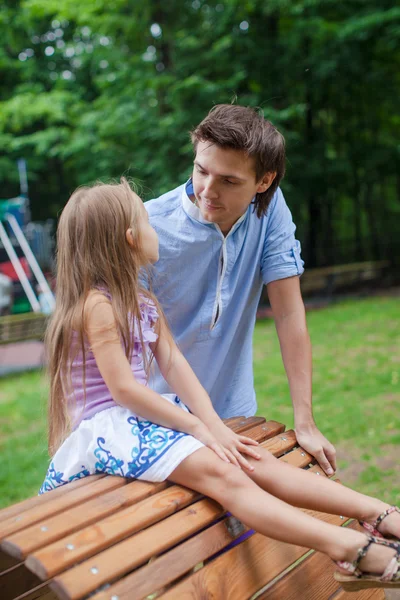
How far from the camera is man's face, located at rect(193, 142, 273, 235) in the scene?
7.22 feet

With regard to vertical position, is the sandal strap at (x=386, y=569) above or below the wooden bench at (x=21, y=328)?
above

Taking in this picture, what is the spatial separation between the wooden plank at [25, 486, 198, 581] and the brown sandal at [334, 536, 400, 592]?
0.46 metres

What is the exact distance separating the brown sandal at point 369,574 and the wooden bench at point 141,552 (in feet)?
0.89

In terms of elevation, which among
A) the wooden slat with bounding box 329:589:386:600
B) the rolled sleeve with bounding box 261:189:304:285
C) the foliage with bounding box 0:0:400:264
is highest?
the foliage with bounding box 0:0:400:264

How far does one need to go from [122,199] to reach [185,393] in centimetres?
69

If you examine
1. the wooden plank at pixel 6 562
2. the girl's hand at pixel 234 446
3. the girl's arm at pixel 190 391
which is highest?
the girl's arm at pixel 190 391

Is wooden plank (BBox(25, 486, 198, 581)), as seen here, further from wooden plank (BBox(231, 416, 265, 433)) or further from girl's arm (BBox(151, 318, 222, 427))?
wooden plank (BBox(231, 416, 265, 433))

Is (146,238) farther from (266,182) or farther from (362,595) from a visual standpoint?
(362,595)

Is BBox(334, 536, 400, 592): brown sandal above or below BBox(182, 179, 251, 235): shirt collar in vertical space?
below

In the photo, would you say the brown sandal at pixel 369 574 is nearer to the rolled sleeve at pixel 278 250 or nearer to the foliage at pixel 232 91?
the rolled sleeve at pixel 278 250

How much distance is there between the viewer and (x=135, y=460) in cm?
198

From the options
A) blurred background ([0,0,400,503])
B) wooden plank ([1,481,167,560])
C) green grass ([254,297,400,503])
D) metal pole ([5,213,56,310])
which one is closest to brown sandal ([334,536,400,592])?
wooden plank ([1,481,167,560])

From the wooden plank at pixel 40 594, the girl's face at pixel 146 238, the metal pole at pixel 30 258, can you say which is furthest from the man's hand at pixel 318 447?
the metal pole at pixel 30 258

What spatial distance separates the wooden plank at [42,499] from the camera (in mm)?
1886
